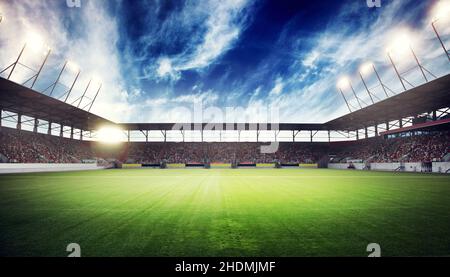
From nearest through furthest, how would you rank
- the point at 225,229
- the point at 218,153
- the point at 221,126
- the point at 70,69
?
the point at 225,229, the point at 70,69, the point at 221,126, the point at 218,153

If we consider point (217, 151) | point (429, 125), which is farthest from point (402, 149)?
point (217, 151)

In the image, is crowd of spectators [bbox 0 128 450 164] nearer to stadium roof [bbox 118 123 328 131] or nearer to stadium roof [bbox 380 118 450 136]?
stadium roof [bbox 380 118 450 136]

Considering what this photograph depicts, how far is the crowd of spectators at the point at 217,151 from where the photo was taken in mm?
33688

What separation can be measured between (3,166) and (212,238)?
3333 centimetres

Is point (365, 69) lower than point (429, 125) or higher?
higher

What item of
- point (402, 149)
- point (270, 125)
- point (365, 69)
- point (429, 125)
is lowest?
point (402, 149)

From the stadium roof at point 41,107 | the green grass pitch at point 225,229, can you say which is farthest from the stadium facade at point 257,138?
the green grass pitch at point 225,229

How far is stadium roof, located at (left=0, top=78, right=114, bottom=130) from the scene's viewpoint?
26453 millimetres

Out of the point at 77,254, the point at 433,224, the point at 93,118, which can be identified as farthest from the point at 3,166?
the point at 433,224

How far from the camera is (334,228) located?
5.05 m

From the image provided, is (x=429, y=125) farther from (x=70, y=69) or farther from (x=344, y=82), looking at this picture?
(x=70, y=69)

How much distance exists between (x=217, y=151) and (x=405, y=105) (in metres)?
38.8

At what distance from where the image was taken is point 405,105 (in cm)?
3394
